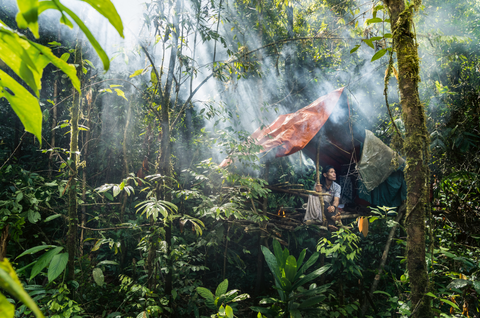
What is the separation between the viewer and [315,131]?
3.44 m

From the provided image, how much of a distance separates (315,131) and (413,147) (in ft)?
7.03

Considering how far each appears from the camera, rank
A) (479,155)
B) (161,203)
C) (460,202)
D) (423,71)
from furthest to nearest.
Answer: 1. (423,71)
2. (479,155)
3. (460,202)
4. (161,203)

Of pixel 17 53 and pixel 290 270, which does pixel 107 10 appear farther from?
pixel 290 270

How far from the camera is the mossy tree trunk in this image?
1.28 metres

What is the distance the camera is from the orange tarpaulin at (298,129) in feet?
11.1

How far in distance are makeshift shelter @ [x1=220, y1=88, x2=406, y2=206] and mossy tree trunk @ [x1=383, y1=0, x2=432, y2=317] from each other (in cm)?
191

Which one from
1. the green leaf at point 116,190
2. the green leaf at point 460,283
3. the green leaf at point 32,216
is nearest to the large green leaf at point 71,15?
the green leaf at point 116,190

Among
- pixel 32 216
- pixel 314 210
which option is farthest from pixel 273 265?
pixel 32 216

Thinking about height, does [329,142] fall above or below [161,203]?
below

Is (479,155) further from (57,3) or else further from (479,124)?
(57,3)

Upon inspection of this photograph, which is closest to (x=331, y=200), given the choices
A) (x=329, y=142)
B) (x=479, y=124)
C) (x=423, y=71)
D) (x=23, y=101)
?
(x=329, y=142)

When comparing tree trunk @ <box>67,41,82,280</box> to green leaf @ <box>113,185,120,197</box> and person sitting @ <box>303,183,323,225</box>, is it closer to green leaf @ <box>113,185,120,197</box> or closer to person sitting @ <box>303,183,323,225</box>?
green leaf @ <box>113,185,120,197</box>

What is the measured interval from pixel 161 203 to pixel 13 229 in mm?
1340

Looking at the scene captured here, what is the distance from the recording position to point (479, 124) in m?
3.31
